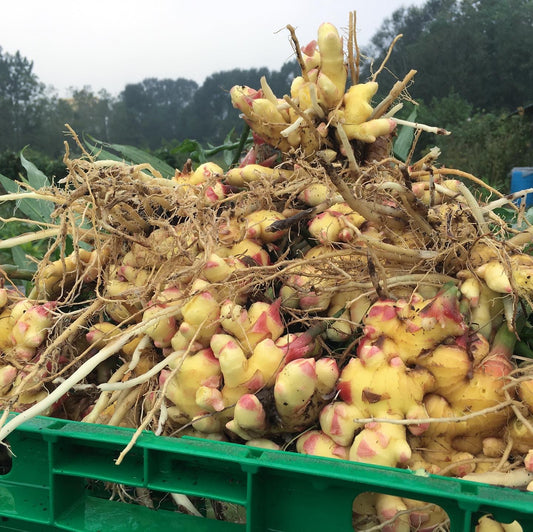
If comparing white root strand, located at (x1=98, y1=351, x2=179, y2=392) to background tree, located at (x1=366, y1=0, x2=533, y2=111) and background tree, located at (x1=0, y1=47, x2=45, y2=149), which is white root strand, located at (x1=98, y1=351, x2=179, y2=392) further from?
background tree, located at (x1=0, y1=47, x2=45, y2=149)

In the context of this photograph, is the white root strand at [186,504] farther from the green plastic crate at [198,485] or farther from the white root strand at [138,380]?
the white root strand at [138,380]

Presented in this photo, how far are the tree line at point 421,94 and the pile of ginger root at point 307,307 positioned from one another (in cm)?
1395

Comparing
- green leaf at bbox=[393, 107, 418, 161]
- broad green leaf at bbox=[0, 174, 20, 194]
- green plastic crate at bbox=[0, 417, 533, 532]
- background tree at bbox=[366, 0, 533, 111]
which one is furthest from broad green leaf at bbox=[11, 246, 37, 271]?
background tree at bbox=[366, 0, 533, 111]

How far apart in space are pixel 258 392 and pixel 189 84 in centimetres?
3732

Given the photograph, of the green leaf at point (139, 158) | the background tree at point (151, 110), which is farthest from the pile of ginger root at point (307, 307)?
the background tree at point (151, 110)

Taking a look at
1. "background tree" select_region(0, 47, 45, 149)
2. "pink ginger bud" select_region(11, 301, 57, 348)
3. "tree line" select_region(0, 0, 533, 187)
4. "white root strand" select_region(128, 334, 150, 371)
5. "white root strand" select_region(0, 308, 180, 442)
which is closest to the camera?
"white root strand" select_region(0, 308, 180, 442)

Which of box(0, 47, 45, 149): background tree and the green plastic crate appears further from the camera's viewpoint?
box(0, 47, 45, 149): background tree

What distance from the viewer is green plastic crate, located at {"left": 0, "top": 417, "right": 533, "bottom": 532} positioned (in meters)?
0.61

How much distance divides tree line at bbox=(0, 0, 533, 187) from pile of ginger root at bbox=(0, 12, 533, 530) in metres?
13.9

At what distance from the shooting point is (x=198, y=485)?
0.72 metres

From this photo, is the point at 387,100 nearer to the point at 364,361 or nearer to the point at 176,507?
the point at 364,361

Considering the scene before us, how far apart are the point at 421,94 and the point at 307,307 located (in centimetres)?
2951

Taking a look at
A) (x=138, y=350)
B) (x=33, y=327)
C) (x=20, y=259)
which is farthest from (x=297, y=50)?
(x=20, y=259)

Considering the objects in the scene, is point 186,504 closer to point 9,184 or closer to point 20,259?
point 20,259
